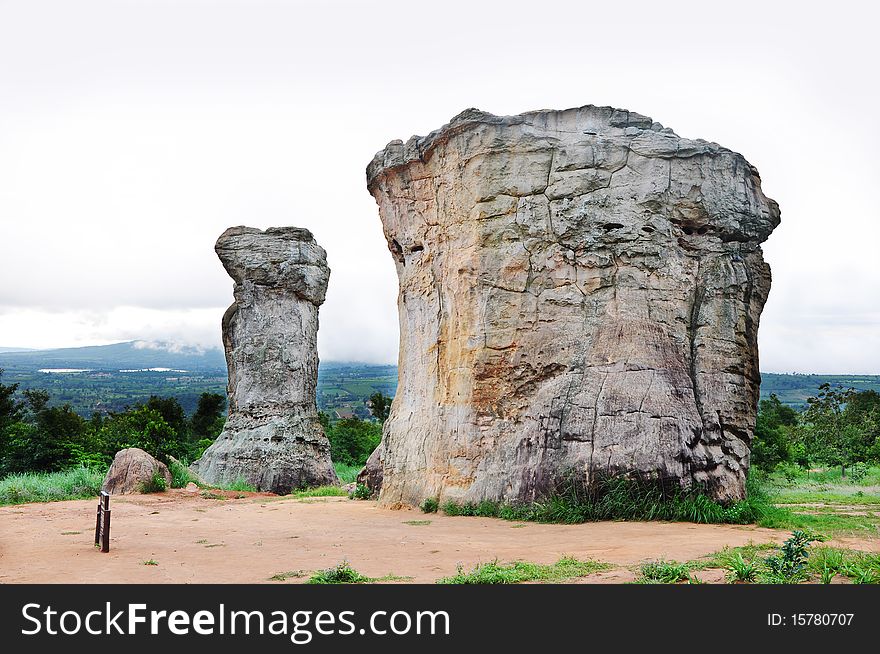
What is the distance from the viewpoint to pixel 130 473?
15.5 metres

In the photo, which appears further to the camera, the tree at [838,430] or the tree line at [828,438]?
the tree at [838,430]

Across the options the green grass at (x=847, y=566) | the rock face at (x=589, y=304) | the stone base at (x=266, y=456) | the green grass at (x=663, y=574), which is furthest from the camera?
the stone base at (x=266, y=456)

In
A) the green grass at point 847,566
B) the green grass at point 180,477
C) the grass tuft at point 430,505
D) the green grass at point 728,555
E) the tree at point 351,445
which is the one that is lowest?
the tree at point 351,445

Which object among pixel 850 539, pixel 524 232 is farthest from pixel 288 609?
pixel 524 232

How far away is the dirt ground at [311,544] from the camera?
21.2 feet

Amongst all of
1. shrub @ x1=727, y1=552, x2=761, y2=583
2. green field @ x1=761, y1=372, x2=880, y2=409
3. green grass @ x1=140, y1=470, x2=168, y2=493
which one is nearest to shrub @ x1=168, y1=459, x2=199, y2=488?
green grass @ x1=140, y1=470, x2=168, y2=493

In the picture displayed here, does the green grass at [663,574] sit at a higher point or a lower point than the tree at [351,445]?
higher

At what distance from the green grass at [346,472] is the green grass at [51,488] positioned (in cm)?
937

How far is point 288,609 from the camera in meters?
4.85

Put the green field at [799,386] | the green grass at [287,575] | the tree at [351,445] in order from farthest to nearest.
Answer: the green field at [799,386], the tree at [351,445], the green grass at [287,575]

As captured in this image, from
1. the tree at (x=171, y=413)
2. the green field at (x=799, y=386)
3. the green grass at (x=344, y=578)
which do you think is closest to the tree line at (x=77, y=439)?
the tree at (x=171, y=413)

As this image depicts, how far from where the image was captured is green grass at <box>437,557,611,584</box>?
5.63 meters

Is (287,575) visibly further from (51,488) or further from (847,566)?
(51,488)

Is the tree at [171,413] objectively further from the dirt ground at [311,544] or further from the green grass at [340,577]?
the green grass at [340,577]
